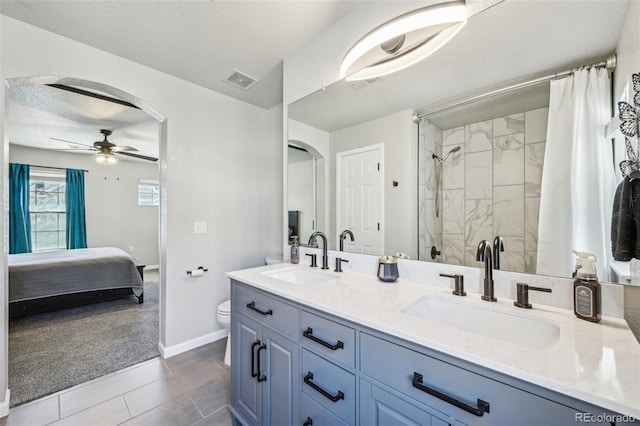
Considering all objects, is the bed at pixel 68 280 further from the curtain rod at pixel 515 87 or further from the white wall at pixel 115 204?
the curtain rod at pixel 515 87

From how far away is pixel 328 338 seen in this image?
1051mm

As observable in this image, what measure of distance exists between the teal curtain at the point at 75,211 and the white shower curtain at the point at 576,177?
7.13 meters

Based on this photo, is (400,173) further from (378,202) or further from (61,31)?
(61,31)

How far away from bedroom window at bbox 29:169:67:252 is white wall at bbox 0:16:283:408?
468cm

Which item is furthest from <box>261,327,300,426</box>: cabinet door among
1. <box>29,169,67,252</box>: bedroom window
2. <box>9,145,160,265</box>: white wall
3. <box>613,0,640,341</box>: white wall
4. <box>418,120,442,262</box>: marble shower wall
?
<box>29,169,67,252</box>: bedroom window

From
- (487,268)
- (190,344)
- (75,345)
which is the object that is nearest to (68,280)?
(75,345)

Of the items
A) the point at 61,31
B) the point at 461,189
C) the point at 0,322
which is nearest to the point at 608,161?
the point at 461,189

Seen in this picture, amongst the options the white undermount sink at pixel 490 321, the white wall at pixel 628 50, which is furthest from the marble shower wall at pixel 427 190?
the white wall at pixel 628 50

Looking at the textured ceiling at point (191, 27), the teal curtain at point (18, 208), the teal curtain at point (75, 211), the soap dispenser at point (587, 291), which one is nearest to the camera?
the soap dispenser at point (587, 291)

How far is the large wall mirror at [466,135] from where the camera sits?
42.4 inches

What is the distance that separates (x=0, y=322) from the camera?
1654mm

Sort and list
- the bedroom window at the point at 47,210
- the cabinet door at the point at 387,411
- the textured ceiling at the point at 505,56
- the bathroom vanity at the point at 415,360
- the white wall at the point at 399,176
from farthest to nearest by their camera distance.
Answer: the bedroom window at the point at 47,210 → the white wall at the point at 399,176 → the textured ceiling at the point at 505,56 → the cabinet door at the point at 387,411 → the bathroom vanity at the point at 415,360

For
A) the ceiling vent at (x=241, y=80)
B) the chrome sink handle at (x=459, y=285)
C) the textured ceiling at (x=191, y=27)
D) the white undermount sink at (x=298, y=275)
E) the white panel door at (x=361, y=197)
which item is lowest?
the white undermount sink at (x=298, y=275)

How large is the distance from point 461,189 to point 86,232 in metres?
6.92
